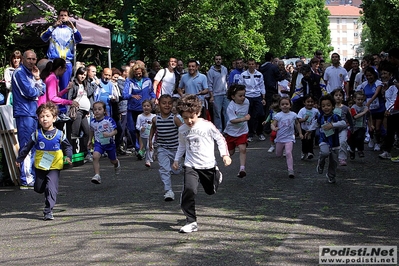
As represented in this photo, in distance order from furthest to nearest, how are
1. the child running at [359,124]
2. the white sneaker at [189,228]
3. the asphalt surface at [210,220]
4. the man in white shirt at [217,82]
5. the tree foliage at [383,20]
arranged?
the tree foliage at [383,20]
the man in white shirt at [217,82]
the child running at [359,124]
the white sneaker at [189,228]
the asphalt surface at [210,220]

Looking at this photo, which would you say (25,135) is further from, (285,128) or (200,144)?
(200,144)

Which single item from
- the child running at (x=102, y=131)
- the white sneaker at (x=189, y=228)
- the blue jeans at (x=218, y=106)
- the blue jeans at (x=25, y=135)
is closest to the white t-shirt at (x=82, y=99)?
the blue jeans at (x=25, y=135)

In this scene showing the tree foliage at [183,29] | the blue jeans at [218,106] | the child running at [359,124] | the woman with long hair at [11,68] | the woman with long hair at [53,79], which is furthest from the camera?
the tree foliage at [183,29]

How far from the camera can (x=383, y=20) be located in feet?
143

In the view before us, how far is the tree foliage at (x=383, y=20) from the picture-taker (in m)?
42.3

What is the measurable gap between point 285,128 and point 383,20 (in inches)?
1250

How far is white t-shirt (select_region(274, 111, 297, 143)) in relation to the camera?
1366 cm

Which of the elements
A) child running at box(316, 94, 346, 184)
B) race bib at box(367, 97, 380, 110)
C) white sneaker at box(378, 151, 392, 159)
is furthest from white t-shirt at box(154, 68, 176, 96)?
child running at box(316, 94, 346, 184)

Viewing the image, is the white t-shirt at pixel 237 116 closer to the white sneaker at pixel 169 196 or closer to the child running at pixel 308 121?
the child running at pixel 308 121

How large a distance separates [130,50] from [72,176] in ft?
42.3

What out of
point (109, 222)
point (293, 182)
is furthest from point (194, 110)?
point (293, 182)

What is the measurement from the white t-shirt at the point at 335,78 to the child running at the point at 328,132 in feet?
21.2

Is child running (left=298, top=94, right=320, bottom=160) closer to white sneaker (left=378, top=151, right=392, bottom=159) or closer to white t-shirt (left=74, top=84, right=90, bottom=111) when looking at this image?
white sneaker (left=378, top=151, right=392, bottom=159)

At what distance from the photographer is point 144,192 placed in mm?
11641
